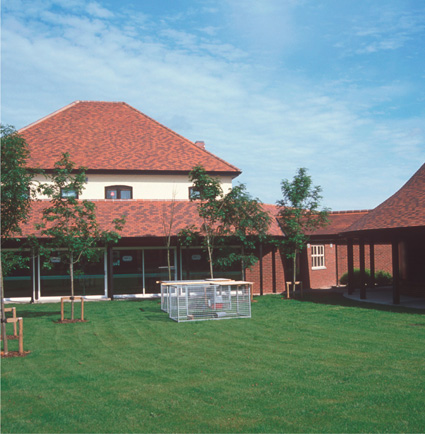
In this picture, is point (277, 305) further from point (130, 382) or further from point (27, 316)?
point (130, 382)

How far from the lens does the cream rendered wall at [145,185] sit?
2875cm

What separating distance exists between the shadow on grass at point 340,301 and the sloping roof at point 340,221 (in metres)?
Result: 3.64

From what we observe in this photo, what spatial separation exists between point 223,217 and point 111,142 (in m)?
11.8

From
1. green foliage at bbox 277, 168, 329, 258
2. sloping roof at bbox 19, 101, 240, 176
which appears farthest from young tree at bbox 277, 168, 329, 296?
sloping roof at bbox 19, 101, 240, 176

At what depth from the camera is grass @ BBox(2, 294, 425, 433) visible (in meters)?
6.30

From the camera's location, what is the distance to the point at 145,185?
96.3 ft

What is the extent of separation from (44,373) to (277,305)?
40.7 ft

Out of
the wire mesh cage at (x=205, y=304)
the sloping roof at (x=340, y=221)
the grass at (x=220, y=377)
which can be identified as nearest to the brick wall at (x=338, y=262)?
the sloping roof at (x=340, y=221)

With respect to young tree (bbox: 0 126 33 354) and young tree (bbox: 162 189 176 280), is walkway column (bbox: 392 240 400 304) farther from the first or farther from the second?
young tree (bbox: 0 126 33 354)

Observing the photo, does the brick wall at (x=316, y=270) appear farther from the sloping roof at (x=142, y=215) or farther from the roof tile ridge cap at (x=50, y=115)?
the roof tile ridge cap at (x=50, y=115)

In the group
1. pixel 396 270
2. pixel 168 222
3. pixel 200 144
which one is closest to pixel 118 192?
pixel 168 222

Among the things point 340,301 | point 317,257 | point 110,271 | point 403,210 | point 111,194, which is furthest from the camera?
point 317,257

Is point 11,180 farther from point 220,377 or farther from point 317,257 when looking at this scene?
point 317,257

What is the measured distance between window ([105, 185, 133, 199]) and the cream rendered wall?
19 centimetres
